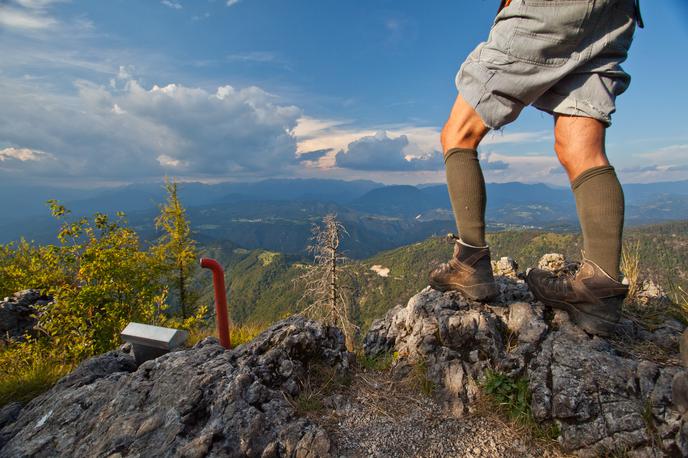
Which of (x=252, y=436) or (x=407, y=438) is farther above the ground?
(x=252, y=436)

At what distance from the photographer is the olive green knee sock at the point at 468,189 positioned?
2.97 m

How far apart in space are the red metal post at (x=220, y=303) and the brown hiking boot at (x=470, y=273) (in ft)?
8.06

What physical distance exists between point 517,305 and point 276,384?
8.45ft

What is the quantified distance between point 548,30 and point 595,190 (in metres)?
1.37

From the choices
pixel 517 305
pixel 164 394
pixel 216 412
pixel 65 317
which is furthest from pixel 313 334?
pixel 65 317

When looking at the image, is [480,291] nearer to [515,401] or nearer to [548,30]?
[515,401]

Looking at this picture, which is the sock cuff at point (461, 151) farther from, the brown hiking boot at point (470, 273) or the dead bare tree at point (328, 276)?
the dead bare tree at point (328, 276)

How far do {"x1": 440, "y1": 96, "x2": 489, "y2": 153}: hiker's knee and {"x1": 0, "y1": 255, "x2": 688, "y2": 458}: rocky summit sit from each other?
1769 mm

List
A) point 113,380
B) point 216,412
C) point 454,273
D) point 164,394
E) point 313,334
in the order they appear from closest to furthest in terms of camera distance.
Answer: point 216,412 → point 164,394 → point 113,380 → point 313,334 → point 454,273

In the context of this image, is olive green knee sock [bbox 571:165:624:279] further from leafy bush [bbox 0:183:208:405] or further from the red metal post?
leafy bush [bbox 0:183:208:405]

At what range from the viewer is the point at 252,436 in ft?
6.75

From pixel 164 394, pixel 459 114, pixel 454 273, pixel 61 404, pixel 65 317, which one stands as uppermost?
pixel 459 114

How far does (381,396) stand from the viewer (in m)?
2.75

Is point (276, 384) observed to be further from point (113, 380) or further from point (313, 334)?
point (113, 380)
